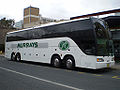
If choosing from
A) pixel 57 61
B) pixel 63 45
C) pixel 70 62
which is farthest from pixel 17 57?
pixel 70 62

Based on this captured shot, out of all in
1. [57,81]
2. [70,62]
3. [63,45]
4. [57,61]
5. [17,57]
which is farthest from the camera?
[17,57]

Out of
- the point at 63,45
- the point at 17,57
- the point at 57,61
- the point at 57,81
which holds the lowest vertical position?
the point at 57,81

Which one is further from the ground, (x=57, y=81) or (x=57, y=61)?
(x=57, y=61)

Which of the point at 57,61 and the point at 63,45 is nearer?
the point at 63,45

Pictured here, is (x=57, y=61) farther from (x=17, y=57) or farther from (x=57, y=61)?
(x=17, y=57)

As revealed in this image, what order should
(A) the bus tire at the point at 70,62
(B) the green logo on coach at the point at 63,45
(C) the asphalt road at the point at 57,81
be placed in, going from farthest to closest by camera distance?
(B) the green logo on coach at the point at 63,45 < (A) the bus tire at the point at 70,62 < (C) the asphalt road at the point at 57,81

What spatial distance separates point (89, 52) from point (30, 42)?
7274 millimetres

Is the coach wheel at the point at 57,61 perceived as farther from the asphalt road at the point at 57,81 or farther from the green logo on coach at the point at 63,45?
the asphalt road at the point at 57,81

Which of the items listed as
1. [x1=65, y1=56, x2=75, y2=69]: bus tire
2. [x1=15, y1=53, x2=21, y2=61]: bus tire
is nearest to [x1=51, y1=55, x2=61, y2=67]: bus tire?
[x1=65, y1=56, x2=75, y2=69]: bus tire

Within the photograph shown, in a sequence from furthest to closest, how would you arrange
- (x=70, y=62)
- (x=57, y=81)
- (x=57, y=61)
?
(x=57, y=61) < (x=70, y=62) < (x=57, y=81)

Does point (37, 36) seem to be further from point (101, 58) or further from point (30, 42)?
point (101, 58)

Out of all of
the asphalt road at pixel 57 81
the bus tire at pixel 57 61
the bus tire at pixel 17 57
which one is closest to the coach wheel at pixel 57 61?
the bus tire at pixel 57 61

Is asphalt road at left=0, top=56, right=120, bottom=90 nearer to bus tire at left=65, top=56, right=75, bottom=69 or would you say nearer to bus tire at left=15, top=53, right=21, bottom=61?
bus tire at left=65, top=56, right=75, bottom=69

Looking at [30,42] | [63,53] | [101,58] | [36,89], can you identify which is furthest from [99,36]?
[30,42]
